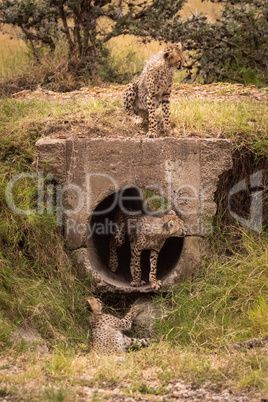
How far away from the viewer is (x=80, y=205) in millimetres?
6723

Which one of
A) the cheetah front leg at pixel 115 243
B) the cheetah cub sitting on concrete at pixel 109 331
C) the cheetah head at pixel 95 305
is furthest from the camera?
the cheetah front leg at pixel 115 243

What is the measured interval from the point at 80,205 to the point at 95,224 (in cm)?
99

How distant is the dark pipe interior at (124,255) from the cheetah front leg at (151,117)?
1.12 meters

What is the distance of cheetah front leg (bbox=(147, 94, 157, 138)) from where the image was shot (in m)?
A: 6.88

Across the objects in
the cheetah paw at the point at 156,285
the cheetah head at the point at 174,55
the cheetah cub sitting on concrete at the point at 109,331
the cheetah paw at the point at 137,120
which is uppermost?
the cheetah head at the point at 174,55

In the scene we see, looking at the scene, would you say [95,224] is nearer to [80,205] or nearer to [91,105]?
[80,205]

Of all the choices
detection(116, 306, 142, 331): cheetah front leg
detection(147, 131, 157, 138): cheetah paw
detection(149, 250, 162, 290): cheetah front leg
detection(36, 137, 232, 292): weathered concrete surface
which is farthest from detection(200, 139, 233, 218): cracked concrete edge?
detection(116, 306, 142, 331): cheetah front leg

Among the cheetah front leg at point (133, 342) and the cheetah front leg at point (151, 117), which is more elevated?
the cheetah front leg at point (151, 117)

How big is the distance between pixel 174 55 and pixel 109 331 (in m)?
3.25

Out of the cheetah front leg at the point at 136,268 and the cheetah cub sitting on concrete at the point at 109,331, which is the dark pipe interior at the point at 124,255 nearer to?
the cheetah front leg at the point at 136,268

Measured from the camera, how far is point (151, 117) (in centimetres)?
695

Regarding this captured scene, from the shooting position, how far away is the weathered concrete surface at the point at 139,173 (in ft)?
21.9

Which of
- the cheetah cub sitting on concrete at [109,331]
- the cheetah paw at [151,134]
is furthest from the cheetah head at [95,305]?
the cheetah paw at [151,134]

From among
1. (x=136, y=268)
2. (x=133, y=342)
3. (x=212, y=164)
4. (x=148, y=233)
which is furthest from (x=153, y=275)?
(x=212, y=164)
